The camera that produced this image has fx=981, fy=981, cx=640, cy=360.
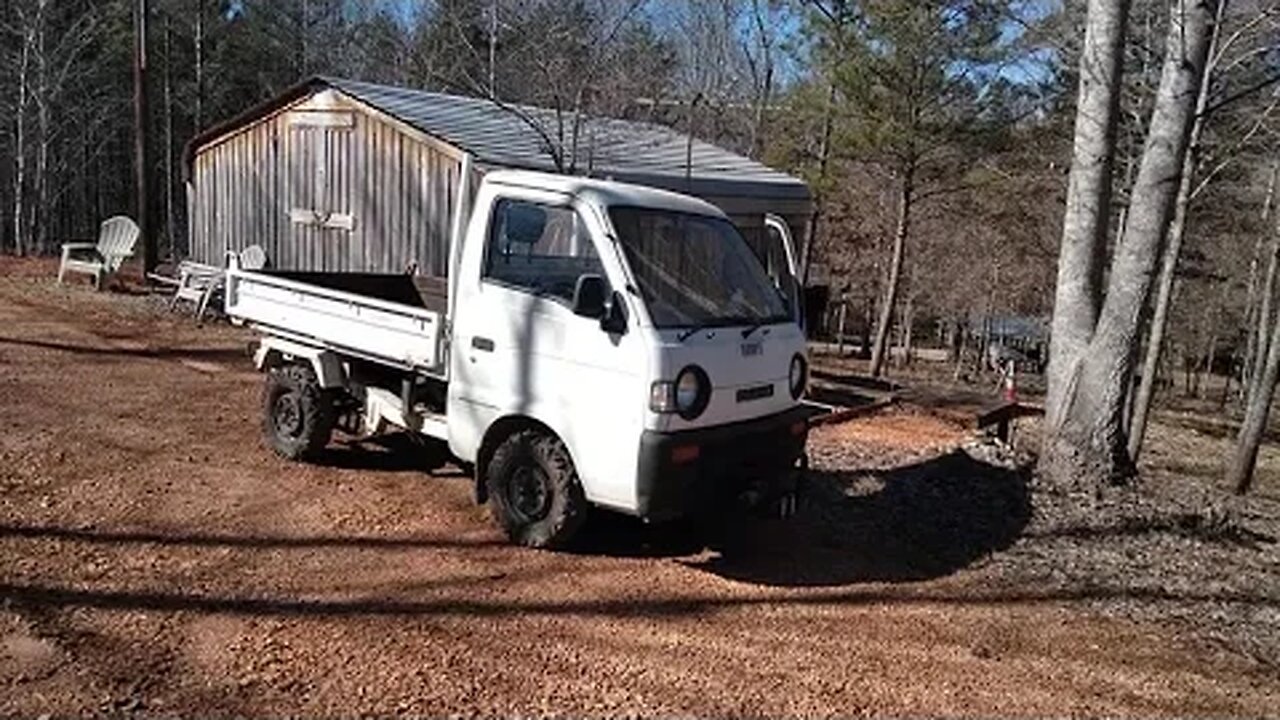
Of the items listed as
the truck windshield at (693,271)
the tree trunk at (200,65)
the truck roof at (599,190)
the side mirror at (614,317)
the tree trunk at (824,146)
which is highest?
the tree trunk at (200,65)

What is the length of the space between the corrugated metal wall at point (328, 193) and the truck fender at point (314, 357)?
5601 mm

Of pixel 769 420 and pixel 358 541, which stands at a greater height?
pixel 769 420

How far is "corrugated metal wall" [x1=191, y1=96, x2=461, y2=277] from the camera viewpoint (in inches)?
523

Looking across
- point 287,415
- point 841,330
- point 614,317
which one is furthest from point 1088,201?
point 841,330

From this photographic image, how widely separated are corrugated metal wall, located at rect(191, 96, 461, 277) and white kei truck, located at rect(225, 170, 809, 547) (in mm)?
6928

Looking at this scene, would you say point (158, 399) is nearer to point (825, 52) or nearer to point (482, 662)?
point (482, 662)

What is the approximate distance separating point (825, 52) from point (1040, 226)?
828 cm

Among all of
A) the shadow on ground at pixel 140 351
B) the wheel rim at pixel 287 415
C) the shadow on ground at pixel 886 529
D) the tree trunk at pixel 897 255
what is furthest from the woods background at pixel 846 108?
the wheel rim at pixel 287 415

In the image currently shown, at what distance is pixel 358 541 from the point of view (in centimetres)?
573

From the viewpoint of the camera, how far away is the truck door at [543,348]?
5.16m

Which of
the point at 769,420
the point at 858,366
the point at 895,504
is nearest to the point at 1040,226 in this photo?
the point at 858,366

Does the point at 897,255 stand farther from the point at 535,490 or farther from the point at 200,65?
the point at 200,65

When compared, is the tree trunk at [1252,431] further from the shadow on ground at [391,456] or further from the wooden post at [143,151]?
the wooden post at [143,151]

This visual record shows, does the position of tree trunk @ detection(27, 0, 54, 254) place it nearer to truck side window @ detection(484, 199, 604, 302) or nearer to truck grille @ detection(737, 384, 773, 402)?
truck side window @ detection(484, 199, 604, 302)
